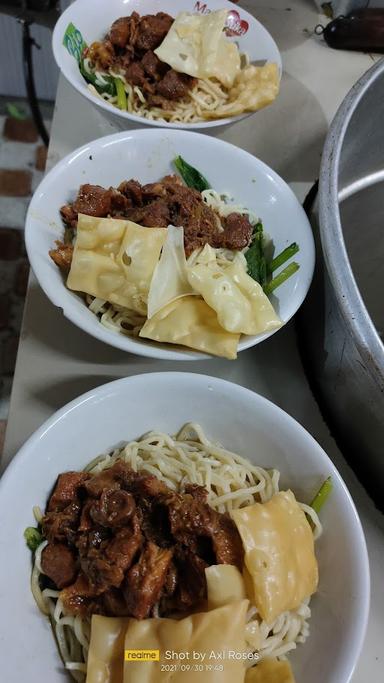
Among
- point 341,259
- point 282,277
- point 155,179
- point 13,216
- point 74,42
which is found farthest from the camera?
point 13,216

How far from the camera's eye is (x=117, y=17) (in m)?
1.62

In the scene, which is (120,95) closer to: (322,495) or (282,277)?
(282,277)

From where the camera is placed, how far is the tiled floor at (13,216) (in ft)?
7.90

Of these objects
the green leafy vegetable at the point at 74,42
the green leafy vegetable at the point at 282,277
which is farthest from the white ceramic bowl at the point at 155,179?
the green leafy vegetable at the point at 74,42

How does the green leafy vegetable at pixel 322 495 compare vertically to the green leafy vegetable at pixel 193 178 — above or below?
below

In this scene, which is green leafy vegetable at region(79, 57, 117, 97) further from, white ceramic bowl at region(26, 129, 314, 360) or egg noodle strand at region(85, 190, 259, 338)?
egg noodle strand at region(85, 190, 259, 338)

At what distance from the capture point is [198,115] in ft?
5.08

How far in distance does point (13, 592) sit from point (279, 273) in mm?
805

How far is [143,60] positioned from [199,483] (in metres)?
1.21

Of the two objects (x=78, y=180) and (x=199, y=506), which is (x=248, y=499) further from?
(x=78, y=180)

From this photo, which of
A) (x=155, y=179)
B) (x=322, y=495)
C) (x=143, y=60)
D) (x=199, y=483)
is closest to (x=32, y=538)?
(x=199, y=483)

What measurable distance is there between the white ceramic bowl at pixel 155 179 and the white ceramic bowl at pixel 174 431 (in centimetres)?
10

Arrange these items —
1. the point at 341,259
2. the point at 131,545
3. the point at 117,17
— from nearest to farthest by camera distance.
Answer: the point at 131,545 < the point at 341,259 < the point at 117,17

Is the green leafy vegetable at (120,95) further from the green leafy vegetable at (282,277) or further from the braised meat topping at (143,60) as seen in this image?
the green leafy vegetable at (282,277)
